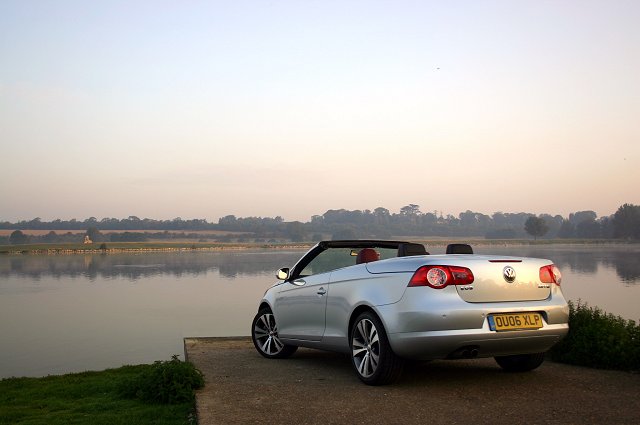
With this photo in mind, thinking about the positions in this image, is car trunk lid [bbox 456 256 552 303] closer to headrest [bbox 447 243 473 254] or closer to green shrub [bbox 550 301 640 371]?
headrest [bbox 447 243 473 254]

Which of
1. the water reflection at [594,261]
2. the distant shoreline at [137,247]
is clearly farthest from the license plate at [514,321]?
the distant shoreline at [137,247]

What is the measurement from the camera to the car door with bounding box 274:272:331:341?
830 centimetres

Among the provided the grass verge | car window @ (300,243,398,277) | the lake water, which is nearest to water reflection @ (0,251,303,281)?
the lake water

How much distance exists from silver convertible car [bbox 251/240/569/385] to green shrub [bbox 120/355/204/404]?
5.28 feet

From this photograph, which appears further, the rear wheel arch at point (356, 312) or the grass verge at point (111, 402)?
the rear wheel arch at point (356, 312)

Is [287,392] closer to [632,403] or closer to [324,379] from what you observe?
[324,379]

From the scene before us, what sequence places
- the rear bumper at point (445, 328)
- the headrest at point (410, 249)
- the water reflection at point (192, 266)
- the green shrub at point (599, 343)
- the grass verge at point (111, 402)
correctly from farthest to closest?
the water reflection at point (192, 266), the green shrub at point (599, 343), the headrest at point (410, 249), the rear bumper at point (445, 328), the grass verge at point (111, 402)

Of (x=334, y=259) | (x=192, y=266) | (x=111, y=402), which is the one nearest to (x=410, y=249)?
(x=334, y=259)

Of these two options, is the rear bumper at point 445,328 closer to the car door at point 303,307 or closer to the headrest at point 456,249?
the headrest at point 456,249

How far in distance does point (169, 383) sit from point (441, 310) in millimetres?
2642

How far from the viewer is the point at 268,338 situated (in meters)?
9.62

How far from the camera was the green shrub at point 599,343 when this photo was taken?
26.6 feet

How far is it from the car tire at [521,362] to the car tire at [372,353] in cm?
155

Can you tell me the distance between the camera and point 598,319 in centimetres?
895
